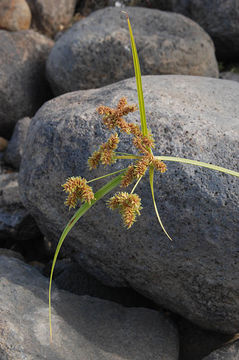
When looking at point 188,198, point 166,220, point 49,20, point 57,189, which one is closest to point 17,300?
point 57,189

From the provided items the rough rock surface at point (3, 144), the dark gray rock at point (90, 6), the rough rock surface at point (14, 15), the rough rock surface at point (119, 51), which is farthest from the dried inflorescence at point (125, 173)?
the dark gray rock at point (90, 6)

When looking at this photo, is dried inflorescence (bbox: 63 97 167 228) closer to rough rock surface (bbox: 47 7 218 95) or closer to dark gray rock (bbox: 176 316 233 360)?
dark gray rock (bbox: 176 316 233 360)

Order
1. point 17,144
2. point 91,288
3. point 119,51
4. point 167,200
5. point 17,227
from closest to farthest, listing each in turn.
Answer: point 167,200 < point 91,288 < point 17,227 < point 119,51 < point 17,144

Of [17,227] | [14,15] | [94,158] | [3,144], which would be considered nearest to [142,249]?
[94,158]

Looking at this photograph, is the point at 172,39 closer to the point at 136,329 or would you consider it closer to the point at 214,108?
the point at 214,108

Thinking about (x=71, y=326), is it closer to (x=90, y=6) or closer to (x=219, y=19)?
(x=219, y=19)
